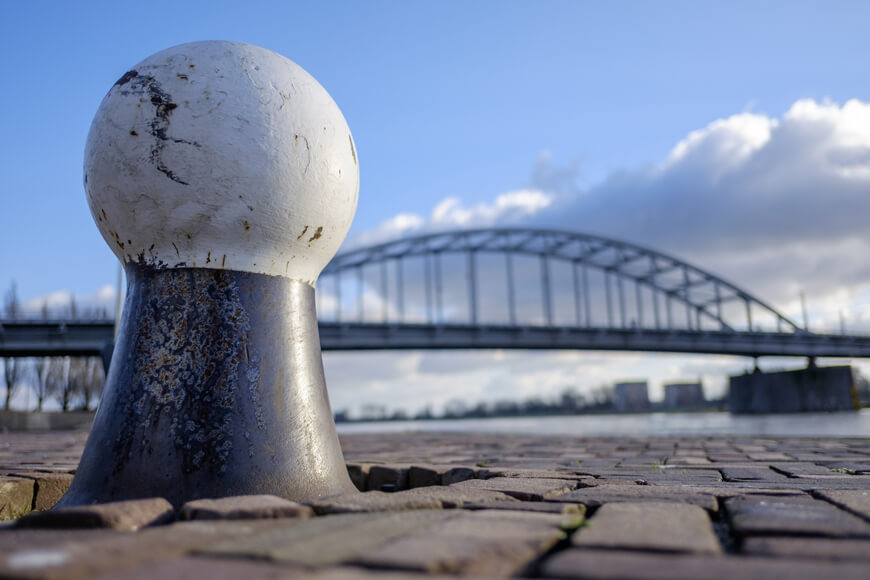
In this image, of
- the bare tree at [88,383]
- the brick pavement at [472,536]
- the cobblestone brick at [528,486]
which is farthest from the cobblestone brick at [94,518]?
the bare tree at [88,383]

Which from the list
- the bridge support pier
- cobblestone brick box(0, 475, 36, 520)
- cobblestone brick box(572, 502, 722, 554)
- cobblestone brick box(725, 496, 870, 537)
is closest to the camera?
cobblestone brick box(572, 502, 722, 554)

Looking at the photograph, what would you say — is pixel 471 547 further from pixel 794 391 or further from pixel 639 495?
pixel 794 391

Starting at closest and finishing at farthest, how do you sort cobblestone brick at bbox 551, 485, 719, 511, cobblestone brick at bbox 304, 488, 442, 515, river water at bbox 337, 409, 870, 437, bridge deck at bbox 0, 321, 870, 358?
cobblestone brick at bbox 304, 488, 442, 515 < cobblestone brick at bbox 551, 485, 719, 511 < river water at bbox 337, 409, 870, 437 < bridge deck at bbox 0, 321, 870, 358

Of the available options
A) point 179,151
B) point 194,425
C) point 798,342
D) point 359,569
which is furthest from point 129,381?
point 798,342

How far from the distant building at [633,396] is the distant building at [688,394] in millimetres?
2522

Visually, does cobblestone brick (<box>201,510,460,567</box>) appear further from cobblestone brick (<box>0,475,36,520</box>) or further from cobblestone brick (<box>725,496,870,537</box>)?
cobblestone brick (<box>0,475,36,520</box>)

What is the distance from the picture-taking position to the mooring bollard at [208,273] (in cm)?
204

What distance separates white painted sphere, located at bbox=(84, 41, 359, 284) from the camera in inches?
84.0

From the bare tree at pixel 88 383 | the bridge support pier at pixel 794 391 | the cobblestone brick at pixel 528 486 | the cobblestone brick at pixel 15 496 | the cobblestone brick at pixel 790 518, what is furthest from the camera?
the bare tree at pixel 88 383

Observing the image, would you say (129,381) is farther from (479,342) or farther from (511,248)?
(511,248)

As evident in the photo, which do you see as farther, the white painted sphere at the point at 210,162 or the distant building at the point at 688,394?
the distant building at the point at 688,394

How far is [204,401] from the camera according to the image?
205cm

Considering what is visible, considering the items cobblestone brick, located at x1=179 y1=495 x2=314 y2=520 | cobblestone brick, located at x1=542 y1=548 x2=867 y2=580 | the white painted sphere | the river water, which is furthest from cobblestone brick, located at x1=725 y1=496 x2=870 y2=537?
the river water

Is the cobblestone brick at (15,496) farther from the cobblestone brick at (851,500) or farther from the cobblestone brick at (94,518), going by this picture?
the cobblestone brick at (851,500)
